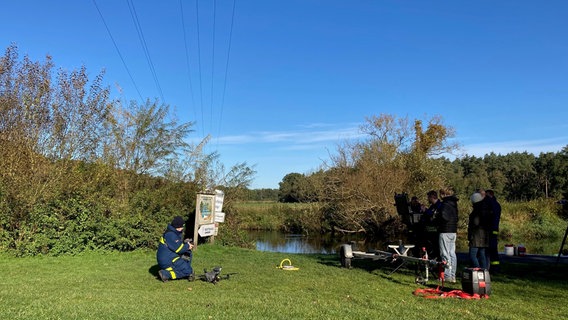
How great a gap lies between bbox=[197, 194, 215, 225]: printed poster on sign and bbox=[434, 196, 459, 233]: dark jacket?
349 inches

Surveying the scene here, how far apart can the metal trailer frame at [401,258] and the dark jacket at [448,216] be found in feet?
2.20

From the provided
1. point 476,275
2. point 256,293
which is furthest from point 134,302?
point 476,275

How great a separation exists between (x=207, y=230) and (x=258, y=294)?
8581 mm

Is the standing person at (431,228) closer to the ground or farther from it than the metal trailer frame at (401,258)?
farther from it

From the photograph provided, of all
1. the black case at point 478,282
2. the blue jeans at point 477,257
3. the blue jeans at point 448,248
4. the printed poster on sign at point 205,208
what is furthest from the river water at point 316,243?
the black case at point 478,282

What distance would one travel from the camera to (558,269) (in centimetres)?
1076

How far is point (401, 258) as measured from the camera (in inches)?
381

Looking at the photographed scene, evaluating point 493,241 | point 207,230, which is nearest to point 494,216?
→ point 493,241

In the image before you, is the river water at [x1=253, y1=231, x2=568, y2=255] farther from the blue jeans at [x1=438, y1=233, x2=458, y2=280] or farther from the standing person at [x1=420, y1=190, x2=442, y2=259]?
the blue jeans at [x1=438, y1=233, x2=458, y2=280]

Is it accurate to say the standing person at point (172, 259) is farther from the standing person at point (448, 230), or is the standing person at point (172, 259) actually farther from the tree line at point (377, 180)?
the tree line at point (377, 180)

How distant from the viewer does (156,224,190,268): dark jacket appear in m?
9.07

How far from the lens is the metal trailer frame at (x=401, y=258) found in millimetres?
8820

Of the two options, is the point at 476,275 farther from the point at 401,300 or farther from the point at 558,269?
the point at 558,269

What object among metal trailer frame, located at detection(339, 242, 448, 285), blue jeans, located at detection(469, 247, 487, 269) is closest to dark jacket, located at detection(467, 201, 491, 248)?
blue jeans, located at detection(469, 247, 487, 269)
